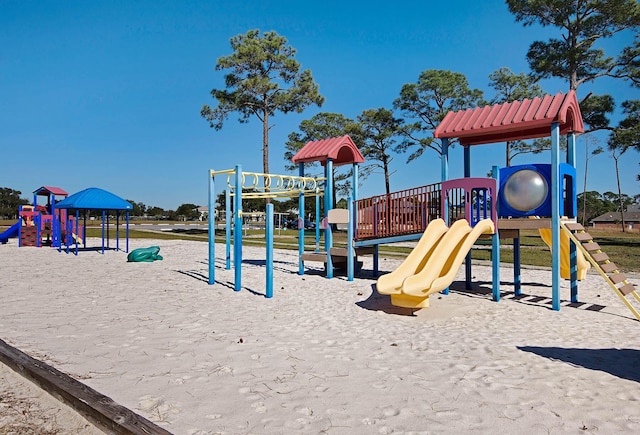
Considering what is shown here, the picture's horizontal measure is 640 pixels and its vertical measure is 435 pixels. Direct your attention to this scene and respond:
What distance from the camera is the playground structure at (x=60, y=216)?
20172 mm

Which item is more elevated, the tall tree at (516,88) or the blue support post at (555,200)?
the tall tree at (516,88)

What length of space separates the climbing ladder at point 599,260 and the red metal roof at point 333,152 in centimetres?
598

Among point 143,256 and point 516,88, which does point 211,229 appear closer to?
point 143,256

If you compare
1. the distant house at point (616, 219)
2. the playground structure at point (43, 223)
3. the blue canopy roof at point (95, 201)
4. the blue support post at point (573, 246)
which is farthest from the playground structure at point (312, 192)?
the distant house at point (616, 219)

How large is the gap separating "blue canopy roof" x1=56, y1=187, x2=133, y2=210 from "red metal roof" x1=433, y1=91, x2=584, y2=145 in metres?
A: 15.4

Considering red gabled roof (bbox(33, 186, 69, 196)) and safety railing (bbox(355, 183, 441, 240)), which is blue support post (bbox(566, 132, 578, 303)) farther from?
red gabled roof (bbox(33, 186, 69, 196))

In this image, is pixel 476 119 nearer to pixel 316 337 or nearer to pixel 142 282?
pixel 316 337

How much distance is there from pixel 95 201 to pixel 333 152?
41.9 feet

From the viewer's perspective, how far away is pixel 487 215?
10.3 metres

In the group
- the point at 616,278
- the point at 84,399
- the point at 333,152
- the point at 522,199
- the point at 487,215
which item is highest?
the point at 333,152

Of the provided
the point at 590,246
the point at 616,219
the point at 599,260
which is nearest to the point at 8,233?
the point at 590,246

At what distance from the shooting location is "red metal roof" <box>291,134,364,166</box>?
12.7 m

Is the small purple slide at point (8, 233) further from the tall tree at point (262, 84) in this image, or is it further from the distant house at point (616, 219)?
the distant house at point (616, 219)

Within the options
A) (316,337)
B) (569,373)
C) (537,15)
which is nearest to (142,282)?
(316,337)
